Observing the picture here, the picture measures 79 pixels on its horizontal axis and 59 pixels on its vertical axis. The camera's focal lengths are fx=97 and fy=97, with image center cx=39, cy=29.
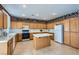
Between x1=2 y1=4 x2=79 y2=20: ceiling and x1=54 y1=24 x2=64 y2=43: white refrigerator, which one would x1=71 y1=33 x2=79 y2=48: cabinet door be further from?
x1=2 y1=4 x2=79 y2=20: ceiling

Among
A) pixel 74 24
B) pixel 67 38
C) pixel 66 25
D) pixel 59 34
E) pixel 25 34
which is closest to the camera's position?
pixel 74 24

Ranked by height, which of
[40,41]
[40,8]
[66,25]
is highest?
[40,8]

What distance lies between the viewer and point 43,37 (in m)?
4.94

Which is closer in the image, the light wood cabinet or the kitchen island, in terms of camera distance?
the kitchen island

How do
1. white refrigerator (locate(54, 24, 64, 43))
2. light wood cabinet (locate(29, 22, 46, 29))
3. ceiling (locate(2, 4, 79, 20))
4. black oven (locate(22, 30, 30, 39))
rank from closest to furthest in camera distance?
ceiling (locate(2, 4, 79, 20)) → white refrigerator (locate(54, 24, 64, 43)) → light wood cabinet (locate(29, 22, 46, 29)) → black oven (locate(22, 30, 30, 39))

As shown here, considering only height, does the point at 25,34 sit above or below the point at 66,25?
below

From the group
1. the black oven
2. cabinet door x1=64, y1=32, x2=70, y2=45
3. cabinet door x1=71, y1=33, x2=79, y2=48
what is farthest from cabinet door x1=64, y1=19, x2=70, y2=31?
the black oven

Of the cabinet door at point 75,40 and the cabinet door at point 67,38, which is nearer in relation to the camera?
the cabinet door at point 75,40

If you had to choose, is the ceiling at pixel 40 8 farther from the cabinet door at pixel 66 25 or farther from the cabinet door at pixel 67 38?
the cabinet door at pixel 67 38

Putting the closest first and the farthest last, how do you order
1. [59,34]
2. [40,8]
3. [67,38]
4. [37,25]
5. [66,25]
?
[40,8]
[67,38]
[66,25]
[59,34]
[37,25]

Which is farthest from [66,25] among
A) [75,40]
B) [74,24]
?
[75,40]

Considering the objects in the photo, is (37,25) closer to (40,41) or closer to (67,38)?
(40,41)

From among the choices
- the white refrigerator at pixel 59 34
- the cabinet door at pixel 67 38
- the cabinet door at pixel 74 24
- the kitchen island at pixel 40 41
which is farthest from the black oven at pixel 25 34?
the cabinet door at pixel 74 24

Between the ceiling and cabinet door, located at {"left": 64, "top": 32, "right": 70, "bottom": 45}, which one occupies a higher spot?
the ceiling
